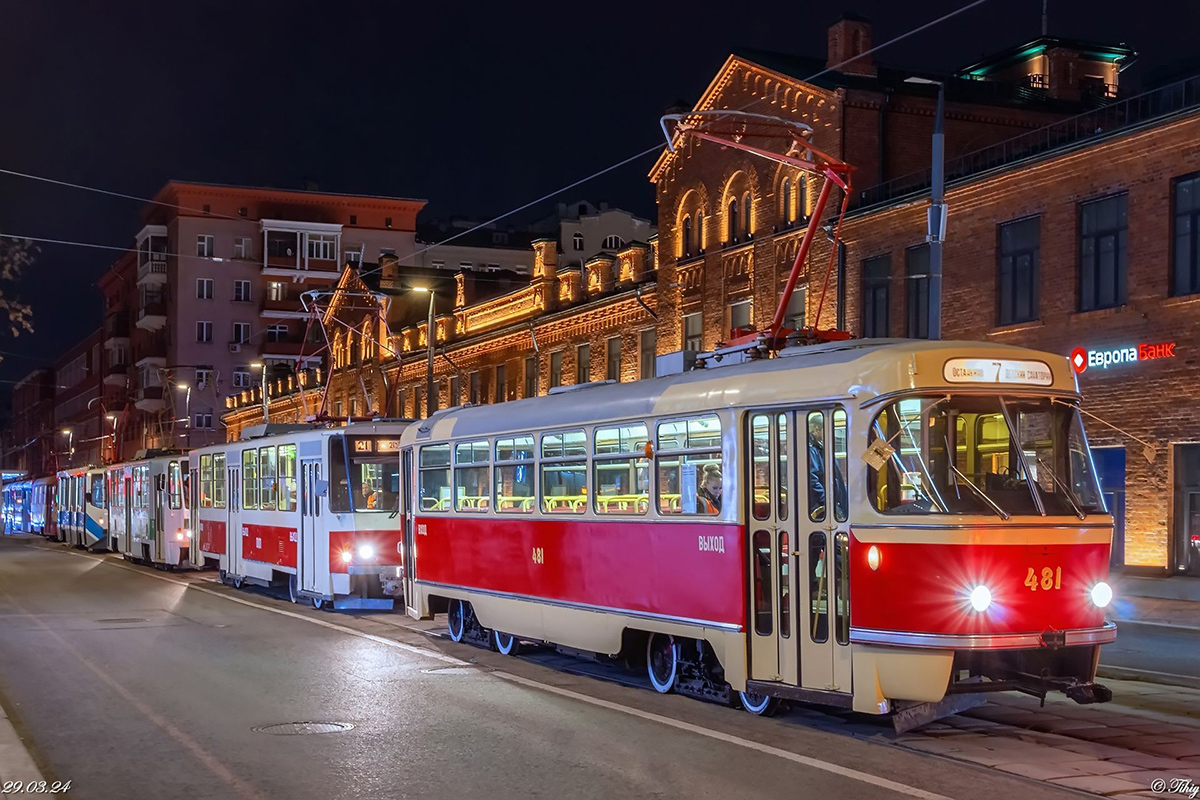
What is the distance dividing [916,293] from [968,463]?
19.3 meters

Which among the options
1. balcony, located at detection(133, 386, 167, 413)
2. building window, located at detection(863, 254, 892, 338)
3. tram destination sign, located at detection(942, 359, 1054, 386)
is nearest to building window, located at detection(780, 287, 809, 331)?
building window, located at detection(863, 254, 892, 338)

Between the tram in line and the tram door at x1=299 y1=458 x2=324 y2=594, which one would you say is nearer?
the tram door at x1=299 y1=458 x2=324 y2=594

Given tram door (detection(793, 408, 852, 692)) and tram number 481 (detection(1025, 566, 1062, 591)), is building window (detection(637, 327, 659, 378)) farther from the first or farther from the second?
tram number 481 (detection(1025, 566, 1062, 591))

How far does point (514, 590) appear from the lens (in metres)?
15.6

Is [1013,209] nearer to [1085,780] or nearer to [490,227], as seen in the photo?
[1085,780]

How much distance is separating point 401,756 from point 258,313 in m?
80.3

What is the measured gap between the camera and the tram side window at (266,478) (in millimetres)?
25828

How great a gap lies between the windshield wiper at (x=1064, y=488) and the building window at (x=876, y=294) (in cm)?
1940

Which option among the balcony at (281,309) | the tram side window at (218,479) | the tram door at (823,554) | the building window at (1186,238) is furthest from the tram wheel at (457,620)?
the balcony at (281,309)

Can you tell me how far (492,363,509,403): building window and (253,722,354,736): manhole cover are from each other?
36.2m

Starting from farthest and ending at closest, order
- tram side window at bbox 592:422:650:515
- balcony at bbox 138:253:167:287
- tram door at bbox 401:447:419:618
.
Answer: balcony at bbox 138:253:167:287, tram door at bbox 401:447:419:618, tram side window at bbox 592:422:650:515

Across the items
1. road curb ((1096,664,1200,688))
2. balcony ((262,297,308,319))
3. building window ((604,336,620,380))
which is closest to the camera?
road curb ((1096,664,1200,688))

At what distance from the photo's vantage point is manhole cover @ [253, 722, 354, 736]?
10.9 meters

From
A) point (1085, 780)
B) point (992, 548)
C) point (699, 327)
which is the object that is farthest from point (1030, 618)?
point (699, 327)
